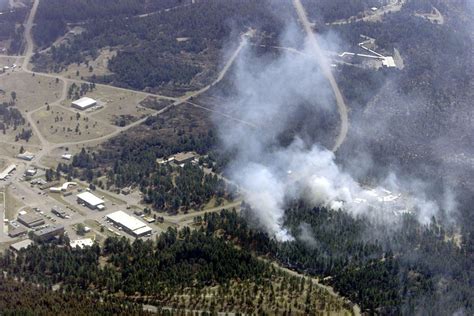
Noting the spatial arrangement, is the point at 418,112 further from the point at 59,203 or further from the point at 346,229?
the point at 59,203

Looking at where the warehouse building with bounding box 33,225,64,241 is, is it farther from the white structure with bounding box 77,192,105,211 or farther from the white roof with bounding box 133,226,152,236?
the white roof with bounding box 133,226,152,236

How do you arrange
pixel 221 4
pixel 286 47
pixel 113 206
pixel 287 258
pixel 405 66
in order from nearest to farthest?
1. pixel 287 258
2. pixel 113 206
3. pixel 405 66
4. pixel 286 47
5. pixel 221 4

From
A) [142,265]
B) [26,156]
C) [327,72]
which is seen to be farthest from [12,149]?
[327,72]

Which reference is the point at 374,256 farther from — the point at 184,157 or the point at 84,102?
the point at 84,102

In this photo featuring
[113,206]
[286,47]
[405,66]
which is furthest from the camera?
[286,47]

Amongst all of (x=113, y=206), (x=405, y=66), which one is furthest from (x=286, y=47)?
(x=113, y=206)

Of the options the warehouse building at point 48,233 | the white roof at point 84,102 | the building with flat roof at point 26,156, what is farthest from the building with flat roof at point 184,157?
the warehouse building at point 48,233

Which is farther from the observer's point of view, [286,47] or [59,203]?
[286,47]
